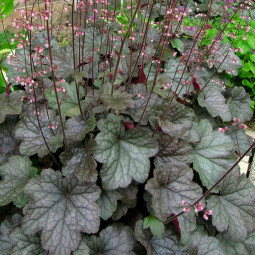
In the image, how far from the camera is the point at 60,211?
4.95 ft

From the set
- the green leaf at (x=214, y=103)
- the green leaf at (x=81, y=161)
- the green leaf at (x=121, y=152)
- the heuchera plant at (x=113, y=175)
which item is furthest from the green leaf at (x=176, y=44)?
the green leaf at (x=81, y=161)

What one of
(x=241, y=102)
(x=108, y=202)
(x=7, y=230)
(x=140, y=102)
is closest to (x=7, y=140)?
(x=7, y=230)

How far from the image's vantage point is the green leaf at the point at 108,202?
162cm

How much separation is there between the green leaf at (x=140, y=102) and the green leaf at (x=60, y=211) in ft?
1.87

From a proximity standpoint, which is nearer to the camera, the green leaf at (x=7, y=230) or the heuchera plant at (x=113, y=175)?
the heuchera plant at (x=113, y=175)

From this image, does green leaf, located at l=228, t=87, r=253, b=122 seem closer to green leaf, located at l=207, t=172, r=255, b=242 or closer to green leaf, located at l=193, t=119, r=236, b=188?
green leaf, located at l=193, t=119, r=236, b=188

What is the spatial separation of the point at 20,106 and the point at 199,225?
4.38 feet

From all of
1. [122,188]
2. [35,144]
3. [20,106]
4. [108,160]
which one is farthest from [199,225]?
[20,106]

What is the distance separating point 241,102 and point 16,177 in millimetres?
2071

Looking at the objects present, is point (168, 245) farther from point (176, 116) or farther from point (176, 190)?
point (176, 116)

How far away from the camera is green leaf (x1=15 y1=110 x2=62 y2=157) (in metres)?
1.75

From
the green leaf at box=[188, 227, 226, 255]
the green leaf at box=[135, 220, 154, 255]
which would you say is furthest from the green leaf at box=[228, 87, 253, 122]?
the green leaf at box=[135, 220, 154, 255]

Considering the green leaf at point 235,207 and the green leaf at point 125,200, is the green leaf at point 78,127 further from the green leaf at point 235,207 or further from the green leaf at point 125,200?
the green leaf at point 235,207

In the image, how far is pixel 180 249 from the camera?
1665 millimetres
